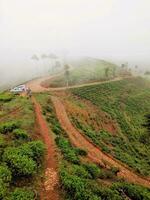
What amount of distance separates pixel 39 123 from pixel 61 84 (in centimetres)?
4792

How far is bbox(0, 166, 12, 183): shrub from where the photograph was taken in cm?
1945

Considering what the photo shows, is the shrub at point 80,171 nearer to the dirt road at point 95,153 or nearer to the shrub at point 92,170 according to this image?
the shrub at point 92,170

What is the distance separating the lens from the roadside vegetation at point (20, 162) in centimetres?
1872

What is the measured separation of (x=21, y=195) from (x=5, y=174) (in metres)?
2.36

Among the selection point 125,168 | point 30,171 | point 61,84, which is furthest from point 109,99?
point 30,171

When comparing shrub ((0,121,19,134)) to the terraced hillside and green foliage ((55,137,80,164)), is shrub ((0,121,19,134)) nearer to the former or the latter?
green foliage ((55,137,80,164))

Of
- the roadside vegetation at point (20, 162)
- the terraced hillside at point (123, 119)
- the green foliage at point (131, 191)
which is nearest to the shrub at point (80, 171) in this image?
the green foliage at point (131, 191)

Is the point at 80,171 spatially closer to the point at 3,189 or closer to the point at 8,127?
the point at 3,189

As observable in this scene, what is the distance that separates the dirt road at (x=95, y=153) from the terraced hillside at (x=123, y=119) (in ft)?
4.38

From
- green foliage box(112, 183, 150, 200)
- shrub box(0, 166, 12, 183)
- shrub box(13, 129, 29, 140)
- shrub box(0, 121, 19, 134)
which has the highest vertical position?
shrub box(0, 121, 19, 134)

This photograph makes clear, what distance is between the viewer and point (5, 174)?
19.8m

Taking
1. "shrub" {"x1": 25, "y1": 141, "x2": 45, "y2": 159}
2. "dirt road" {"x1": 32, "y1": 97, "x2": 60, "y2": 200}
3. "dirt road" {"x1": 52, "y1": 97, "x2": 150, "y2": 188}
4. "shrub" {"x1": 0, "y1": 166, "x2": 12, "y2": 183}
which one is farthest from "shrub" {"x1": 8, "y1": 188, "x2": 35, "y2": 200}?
"dirt road" {"x1": 52, "y1": 97, "x2": 150, "y2": 188}

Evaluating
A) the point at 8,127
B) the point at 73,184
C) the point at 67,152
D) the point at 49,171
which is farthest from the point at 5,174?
the point at 8,127

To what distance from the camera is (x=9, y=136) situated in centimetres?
2780
